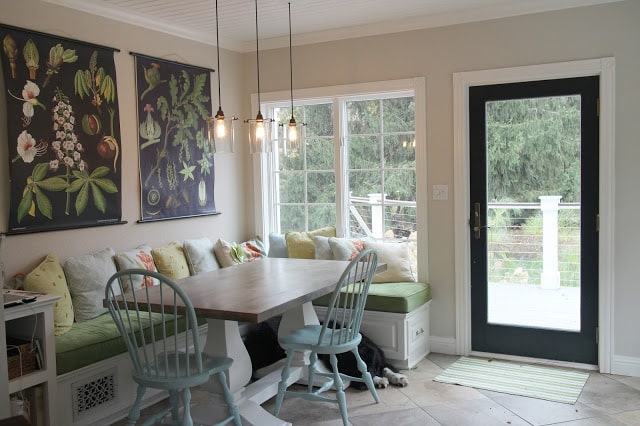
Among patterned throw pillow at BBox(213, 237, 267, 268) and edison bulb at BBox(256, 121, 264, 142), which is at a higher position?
edison bulb at BBox(256, 121, 264, 142)

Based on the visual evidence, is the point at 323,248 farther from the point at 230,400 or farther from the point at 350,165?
the point at 230,400

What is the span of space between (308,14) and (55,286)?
2543 millimetres

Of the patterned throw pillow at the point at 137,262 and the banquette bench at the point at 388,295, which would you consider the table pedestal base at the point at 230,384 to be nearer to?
the patterned throw pillow at the point at 137,262

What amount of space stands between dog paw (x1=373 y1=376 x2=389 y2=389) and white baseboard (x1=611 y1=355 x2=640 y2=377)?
5.09 ft

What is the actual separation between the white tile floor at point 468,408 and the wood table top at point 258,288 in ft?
2.60

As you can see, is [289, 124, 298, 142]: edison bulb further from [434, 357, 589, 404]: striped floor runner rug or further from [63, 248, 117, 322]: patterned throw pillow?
[434, 357, 589, 404]: striped floor runner rug

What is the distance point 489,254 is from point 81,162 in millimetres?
2931

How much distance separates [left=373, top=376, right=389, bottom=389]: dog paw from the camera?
12.6 ft

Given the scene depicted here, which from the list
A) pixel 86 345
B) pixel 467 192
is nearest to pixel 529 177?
pixel 467 192

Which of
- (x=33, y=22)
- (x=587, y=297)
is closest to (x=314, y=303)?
(x=587, y=297)

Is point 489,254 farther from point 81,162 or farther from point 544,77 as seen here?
point 81,162

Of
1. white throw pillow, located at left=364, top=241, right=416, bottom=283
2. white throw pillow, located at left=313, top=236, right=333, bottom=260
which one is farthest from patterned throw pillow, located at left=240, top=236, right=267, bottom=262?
white throw pillow, located at left=364, top=241, right=416, bottom=283

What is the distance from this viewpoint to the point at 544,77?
4.15m

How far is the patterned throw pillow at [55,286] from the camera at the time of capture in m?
3.36
